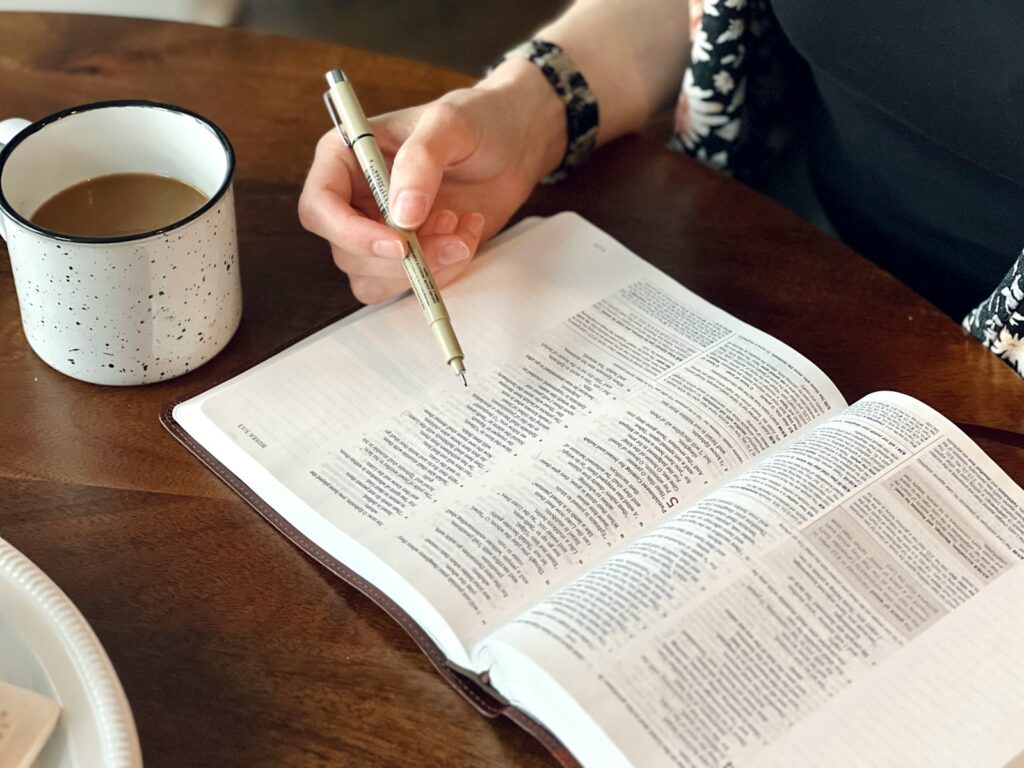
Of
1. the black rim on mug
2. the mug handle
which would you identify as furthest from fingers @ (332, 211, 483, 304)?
the mug handle

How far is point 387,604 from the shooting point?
60 centimetres

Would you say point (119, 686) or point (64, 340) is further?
point (64, 340)

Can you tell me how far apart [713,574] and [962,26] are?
0.41 meters

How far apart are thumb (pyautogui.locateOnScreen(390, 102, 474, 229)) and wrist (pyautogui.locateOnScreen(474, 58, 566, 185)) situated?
7 centimetres

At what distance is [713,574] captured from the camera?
56 cm

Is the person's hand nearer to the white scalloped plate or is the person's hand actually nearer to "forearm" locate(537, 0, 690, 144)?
"forearm" locate(537, 0, 690, 144)

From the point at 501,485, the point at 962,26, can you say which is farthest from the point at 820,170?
the point at 501,485

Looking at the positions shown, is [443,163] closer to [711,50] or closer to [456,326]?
[456,326]

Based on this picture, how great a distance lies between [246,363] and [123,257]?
12 centimetres

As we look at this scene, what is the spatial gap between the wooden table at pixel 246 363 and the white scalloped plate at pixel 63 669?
0.05 metres

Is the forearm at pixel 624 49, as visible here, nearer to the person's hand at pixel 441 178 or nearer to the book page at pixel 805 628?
the person's hand at pixel 441 178

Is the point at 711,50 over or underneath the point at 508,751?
over

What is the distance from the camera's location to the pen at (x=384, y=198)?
698 millimetres

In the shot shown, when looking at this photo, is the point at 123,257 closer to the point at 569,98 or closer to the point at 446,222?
the point at 446,222
